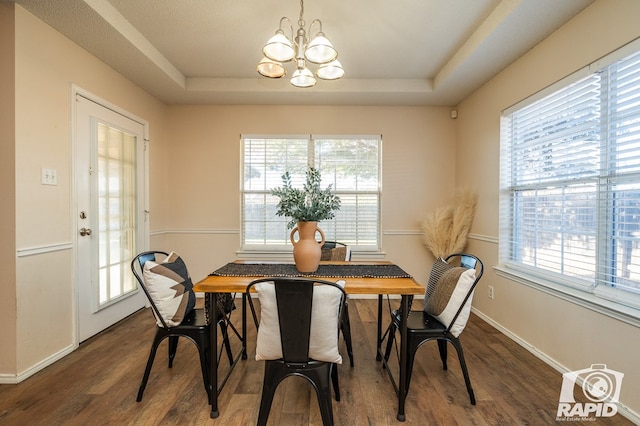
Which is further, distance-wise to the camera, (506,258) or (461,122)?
(461,122)

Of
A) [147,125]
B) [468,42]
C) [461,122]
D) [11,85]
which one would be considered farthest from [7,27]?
[461,122]

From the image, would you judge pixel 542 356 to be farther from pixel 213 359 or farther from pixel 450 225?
pixel 213 359

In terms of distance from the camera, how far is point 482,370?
7.42 ft

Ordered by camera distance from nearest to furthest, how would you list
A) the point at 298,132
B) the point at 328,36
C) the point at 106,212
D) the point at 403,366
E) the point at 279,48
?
the point at 403,366 → the point at 279,48 → the point at 328,36 → the point at 106,212 → the point at 298,132

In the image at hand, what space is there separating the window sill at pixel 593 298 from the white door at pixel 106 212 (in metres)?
3.83

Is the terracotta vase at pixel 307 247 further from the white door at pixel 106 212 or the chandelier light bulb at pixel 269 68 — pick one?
the white door at pixel 106 212

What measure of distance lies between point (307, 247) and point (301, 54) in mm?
1313

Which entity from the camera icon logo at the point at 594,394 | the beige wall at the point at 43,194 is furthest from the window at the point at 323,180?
the camera icon logo at the point at 594,394

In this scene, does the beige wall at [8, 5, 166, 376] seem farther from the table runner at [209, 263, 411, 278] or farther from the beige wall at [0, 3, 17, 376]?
the table runner at [209, 263, 411, 278]

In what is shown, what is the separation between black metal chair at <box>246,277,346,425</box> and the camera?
146 centimetres

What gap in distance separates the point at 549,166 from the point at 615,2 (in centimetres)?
110

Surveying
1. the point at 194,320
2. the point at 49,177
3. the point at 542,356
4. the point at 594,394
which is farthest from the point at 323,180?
the point at 594,394

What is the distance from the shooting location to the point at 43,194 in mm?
2283

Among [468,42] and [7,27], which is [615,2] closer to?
[468,42]
